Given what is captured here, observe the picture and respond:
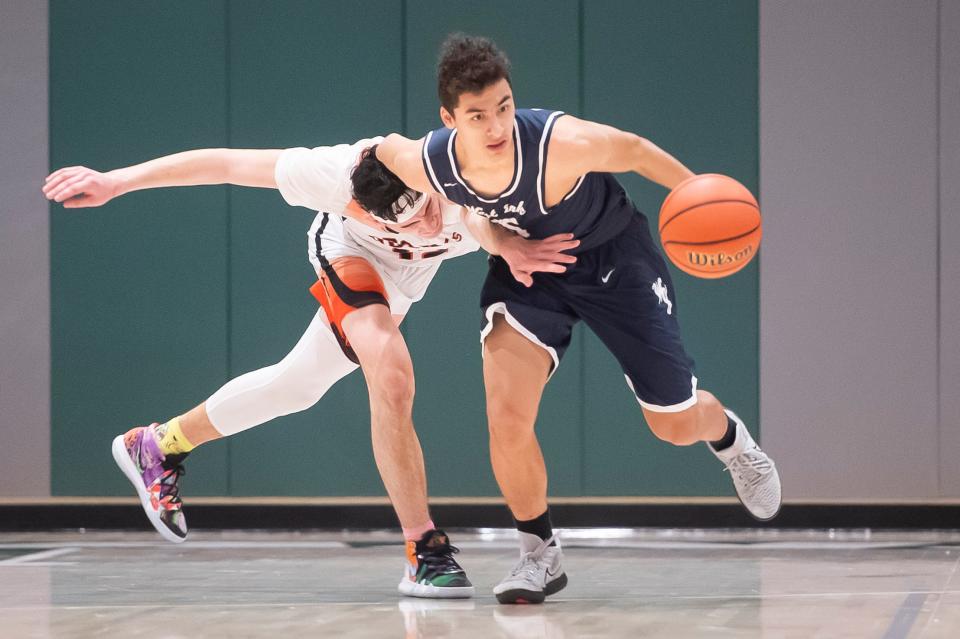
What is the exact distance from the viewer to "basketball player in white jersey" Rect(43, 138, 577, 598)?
3092 millimetres

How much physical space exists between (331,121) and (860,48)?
230 cm

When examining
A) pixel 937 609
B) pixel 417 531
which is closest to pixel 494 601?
pixel 417 531

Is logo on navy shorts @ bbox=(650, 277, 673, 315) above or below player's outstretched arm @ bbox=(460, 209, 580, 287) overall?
below

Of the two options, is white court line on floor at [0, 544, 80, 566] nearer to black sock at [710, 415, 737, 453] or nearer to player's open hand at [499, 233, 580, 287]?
player's open hand at [499, 233, 580, 287]

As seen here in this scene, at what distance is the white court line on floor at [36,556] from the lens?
3.91 m

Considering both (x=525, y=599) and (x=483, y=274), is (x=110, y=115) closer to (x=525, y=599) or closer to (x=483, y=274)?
(x=483, y=274)

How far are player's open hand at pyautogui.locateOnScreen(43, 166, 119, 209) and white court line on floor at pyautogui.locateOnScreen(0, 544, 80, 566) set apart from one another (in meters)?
1.43

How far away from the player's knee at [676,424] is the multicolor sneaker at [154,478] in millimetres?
1507

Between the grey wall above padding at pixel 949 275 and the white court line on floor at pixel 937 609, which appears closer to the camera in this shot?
the white court line on floor at pixel 937 609

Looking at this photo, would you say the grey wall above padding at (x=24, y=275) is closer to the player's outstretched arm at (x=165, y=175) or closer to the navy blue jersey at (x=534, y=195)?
the player's outstretched arm at (x=165, y=175)

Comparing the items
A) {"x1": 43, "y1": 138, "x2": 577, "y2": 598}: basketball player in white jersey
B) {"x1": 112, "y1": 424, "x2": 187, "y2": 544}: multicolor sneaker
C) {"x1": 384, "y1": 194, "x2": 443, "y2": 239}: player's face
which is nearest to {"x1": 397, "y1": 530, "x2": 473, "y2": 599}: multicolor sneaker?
{"x1": 43, "y1": 138, "x2": 577, "y2": 598}: basketball player in white jersey

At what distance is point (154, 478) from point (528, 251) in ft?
5.06

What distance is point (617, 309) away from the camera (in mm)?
3062

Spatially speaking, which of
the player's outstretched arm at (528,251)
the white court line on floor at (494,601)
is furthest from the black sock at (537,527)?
the player's outstretched arm at (528,251)
